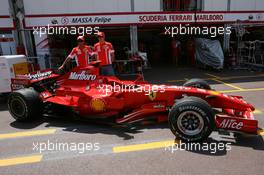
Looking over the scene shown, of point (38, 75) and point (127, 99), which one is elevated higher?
point (38, 75)

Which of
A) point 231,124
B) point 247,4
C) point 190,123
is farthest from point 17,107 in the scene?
point 247,4

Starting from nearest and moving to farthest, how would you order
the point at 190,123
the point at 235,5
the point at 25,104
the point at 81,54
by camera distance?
the point at 190,123 < the point at 25,104 < the point at 81,54 < the point at 235,5

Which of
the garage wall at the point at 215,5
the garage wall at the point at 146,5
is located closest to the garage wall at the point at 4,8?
the garage wall at the point at 146,5

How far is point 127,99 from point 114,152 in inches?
47.9

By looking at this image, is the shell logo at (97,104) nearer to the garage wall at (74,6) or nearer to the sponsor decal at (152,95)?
the sponsor decal at (152,95)

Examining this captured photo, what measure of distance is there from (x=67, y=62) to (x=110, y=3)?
787 cm

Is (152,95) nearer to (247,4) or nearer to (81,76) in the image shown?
(81,76)

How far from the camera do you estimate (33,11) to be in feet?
A: 40.1

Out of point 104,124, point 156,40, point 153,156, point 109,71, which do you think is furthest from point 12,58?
point 156,40

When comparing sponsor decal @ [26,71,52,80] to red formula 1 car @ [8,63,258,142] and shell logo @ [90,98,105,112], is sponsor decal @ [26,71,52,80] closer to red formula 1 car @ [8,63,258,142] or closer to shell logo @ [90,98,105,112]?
red formula 1 car @ [8,63,258,142]

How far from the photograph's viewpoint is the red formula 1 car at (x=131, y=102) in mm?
3953

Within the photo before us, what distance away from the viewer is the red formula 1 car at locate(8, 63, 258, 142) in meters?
3.95

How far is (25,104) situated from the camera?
5230 millimetres

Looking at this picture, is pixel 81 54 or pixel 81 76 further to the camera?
pixel 81 54
